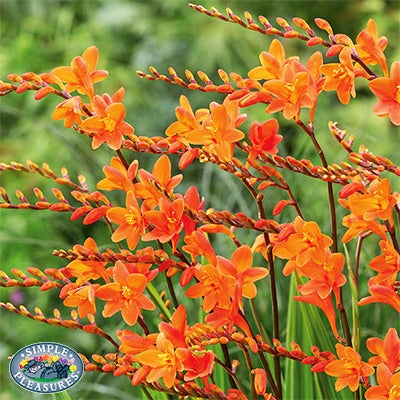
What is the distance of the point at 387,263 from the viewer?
684mm

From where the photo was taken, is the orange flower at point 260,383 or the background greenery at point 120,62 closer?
the orange flower at point 260,383

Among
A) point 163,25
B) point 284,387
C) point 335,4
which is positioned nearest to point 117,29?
point 163,25

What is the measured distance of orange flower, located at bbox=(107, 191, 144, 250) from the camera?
2.30 feet

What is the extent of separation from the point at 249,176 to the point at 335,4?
8.81ft

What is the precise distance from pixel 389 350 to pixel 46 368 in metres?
0.32

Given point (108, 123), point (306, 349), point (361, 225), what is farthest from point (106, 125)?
point (306, 349)

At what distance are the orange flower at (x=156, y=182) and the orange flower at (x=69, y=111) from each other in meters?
0.07

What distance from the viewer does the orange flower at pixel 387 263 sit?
0.68m

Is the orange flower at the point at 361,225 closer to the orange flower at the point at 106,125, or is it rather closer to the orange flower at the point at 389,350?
the orange flower at the point at 389,350

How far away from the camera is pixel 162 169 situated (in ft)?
2.33

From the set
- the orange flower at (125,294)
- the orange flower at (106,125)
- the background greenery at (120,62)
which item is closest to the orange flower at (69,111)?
the orange flower at (106,125)

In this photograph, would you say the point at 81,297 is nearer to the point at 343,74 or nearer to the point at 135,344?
the point at 135,344

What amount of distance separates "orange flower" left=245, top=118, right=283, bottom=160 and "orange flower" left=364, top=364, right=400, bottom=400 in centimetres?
20

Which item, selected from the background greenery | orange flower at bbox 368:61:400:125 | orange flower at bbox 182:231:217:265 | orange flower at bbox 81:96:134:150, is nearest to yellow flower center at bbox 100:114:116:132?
orange flower at bbox 81:96:134:150
